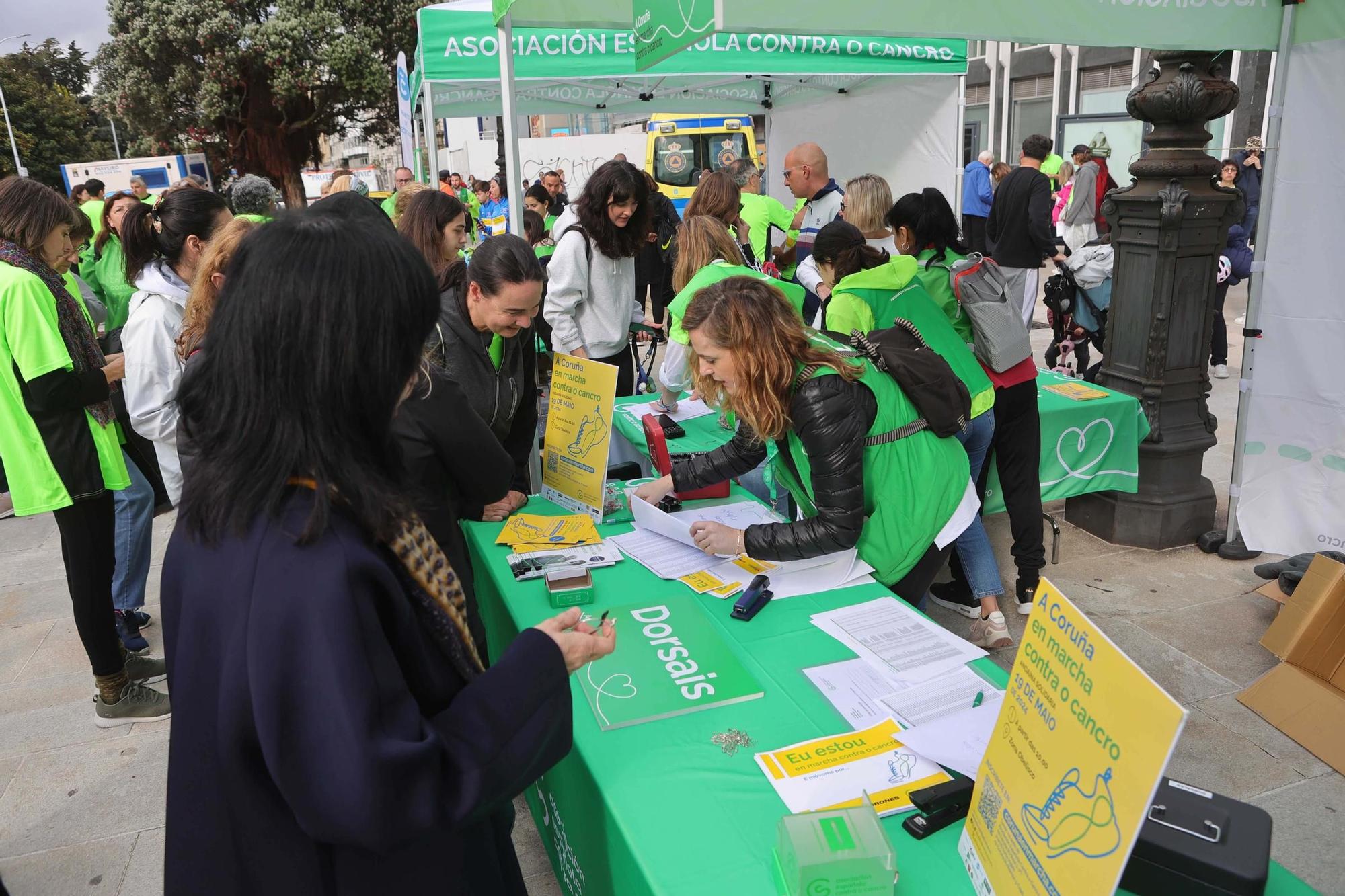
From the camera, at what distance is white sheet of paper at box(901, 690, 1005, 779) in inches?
56.1

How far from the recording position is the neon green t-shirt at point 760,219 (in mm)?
6484

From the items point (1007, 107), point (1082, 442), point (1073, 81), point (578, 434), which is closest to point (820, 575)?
point (578, 434)

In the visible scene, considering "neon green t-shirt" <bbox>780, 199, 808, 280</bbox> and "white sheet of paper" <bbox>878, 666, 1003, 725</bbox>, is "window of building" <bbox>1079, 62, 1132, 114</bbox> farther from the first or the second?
"white sheet of paper" <bbox>878, 666, 1003, 725</bbox>

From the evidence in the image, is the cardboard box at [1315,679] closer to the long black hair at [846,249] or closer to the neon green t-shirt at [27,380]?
the long black hair at [846,249]

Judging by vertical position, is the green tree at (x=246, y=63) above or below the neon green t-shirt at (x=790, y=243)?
above

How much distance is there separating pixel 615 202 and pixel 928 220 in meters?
1.35

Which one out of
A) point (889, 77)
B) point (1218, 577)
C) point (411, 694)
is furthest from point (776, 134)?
point (411, 694)

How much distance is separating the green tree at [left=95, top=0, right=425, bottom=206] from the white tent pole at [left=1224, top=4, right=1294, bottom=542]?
22192 mm

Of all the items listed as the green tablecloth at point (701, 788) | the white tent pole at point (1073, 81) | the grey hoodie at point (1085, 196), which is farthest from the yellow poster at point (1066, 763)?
the white tent pole at point (1073, 81)

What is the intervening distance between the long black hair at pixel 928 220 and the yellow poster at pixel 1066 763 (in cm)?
262

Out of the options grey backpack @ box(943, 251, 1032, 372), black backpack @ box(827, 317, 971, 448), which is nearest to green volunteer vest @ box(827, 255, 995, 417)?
grey backpack @ box(943, 251, 1032, 372)

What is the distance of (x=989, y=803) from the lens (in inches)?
45.7

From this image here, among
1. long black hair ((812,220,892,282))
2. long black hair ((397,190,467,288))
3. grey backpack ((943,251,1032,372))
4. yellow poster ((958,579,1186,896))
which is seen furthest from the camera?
long black hair ((397,190,467,288))

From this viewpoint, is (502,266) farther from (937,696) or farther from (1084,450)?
(1084,450)
